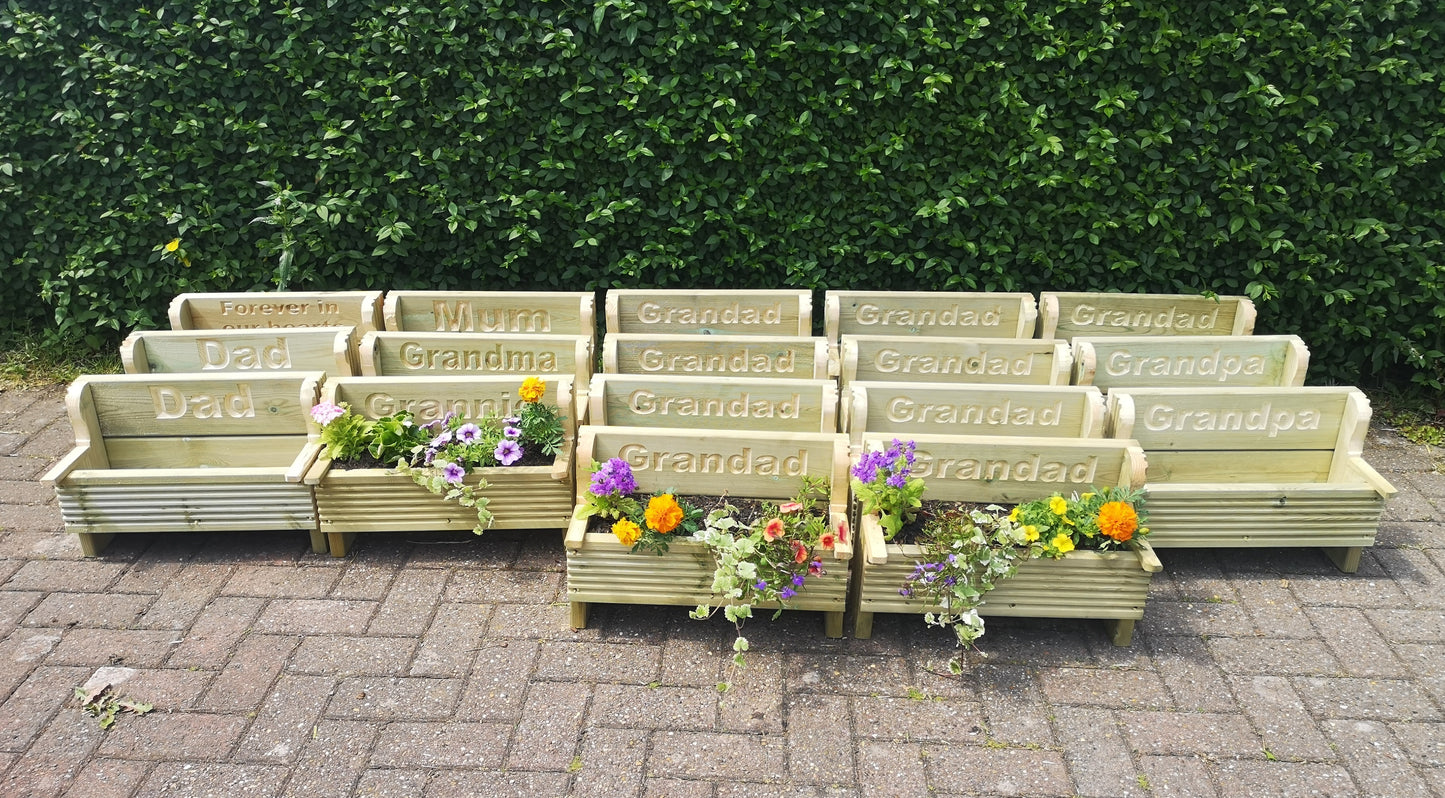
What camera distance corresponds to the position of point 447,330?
16.5 ft

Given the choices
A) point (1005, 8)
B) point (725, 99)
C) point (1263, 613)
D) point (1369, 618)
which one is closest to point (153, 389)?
point (725, 99)

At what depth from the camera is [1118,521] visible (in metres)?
3.38

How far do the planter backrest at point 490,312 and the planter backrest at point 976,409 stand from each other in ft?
5.45

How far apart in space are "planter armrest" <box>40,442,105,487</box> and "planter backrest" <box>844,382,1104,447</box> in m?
3.16

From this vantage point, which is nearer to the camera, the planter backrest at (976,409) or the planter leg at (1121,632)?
the planter leg at (1121,632)

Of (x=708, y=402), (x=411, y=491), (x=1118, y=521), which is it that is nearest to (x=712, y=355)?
(x=708, y=402)

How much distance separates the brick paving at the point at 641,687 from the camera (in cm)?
303

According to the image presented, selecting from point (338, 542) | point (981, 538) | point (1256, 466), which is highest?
point (981, 538)

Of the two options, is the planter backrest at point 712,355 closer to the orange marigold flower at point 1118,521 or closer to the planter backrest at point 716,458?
the planter backrest at point 716,458

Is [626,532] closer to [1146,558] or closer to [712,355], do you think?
[712,355]

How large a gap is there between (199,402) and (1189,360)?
4.48 metres

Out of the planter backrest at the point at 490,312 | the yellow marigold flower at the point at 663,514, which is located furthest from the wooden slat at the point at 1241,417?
the planter backrest at the point at 490,312

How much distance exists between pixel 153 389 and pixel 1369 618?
198 inches

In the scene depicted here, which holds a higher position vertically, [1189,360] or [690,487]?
[1189,360]
